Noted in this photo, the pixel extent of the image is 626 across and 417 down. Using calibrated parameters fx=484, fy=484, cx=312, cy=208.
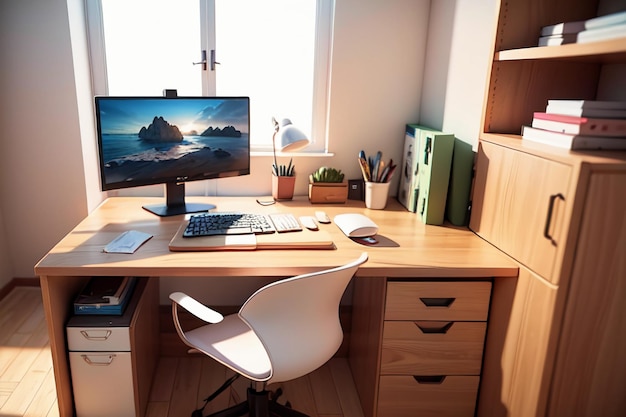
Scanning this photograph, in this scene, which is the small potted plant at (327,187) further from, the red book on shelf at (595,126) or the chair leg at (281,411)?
the red book on shelf at (595,126)

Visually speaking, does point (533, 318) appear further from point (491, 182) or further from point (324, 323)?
point (324, 323)

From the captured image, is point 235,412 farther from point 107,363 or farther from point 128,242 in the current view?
point 128,242

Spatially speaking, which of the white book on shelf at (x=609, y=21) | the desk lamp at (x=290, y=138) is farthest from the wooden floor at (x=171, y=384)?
the white book on shelf at (x=609, y=21)

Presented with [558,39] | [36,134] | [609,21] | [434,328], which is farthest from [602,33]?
[36,134]

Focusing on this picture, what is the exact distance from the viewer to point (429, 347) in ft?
5.62

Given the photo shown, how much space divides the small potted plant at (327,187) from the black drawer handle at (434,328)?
2.57ft

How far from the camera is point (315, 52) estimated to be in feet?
7.72

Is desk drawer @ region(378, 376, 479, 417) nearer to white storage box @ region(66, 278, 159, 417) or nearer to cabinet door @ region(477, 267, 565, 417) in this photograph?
cabinet door @ region(477, 267, 565, 417)

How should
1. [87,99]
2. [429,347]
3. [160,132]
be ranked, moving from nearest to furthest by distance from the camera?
[429,347] < [160,132] < [87,99]

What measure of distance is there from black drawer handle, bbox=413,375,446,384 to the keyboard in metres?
0.71

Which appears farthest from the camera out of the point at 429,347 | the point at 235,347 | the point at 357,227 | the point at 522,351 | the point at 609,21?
the point at 357,227

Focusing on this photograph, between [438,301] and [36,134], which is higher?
[36,134]

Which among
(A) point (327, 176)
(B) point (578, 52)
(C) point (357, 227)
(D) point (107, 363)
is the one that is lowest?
(D) point (107, 363)

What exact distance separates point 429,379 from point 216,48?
173cm
